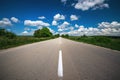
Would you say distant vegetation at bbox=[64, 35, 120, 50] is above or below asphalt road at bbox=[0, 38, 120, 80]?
below

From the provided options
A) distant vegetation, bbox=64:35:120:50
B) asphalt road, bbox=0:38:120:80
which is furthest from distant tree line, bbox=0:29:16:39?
asphalt road, bbox=0:38:120:80

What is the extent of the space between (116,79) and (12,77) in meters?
3.66

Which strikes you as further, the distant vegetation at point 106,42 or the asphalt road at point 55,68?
the distant vegetation at point 106,42

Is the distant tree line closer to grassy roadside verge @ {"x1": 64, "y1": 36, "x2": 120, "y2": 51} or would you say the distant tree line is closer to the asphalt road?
grassy roadside verge @ {"x1": 64, "y1": 36, "x2": 120, "y2": 51}

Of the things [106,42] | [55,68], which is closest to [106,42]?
[106,42]

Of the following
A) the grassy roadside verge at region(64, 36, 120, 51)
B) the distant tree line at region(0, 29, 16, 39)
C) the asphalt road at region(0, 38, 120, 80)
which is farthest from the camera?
the distant tree line at region(0, 29, 16, 39)

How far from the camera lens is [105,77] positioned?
3.83 m

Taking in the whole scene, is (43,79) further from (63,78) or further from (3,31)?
(3,31)

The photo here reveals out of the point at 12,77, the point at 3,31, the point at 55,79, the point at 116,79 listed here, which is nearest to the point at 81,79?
the point at 55,79

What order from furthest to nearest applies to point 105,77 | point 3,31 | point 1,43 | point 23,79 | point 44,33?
1. point 44,33
2. point 3,31
3. point 1,43
4. point 105,77
5. point 23,79

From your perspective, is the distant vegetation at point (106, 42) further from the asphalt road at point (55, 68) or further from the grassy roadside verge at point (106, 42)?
the asphalt road at point (55, 68)

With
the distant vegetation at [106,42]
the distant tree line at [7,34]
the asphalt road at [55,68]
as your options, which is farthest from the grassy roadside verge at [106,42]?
the distant tree line at [7,34]

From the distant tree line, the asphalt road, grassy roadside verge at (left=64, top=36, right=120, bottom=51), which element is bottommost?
grassy roadside verge at (left=64, top=36, right=120, bottom=51)

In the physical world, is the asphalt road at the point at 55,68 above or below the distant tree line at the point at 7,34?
below
